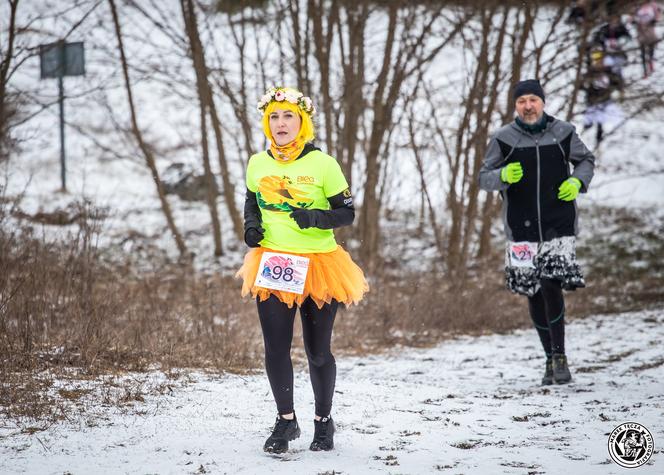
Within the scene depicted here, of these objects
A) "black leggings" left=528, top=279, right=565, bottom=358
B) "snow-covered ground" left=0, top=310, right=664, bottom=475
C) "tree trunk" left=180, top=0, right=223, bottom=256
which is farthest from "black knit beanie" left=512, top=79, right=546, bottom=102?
"tree trunk" left=180, top=0, right=223, bottom=256

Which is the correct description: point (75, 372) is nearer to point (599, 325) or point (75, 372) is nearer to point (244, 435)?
point (244, 435)

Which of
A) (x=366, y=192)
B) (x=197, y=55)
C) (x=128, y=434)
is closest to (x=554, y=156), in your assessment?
(x=128, y=434)

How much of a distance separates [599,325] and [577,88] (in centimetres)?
456

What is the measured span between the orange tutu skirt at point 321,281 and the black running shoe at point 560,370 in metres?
2.34

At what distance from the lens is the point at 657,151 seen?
17766mm

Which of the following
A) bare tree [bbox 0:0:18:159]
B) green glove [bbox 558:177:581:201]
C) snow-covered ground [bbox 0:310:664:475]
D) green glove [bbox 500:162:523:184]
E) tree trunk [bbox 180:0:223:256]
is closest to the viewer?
snow-covered ground [bbox 0:310:664:475]

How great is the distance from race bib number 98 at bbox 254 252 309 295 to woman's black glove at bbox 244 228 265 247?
0.31 feet

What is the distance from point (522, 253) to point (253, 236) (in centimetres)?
259

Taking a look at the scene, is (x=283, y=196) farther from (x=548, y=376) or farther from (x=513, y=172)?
(x=548, y=376)

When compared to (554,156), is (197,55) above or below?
above

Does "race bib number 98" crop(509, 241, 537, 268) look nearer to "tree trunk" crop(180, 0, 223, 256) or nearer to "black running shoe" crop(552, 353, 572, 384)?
"black running shoe" crop(552, 353, 572, 384)

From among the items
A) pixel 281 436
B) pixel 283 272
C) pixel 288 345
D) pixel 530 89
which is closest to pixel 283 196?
pixel 283 272

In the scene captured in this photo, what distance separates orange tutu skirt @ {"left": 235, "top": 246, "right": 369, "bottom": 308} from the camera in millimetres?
3789

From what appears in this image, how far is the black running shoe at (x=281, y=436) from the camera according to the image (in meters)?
3.69
